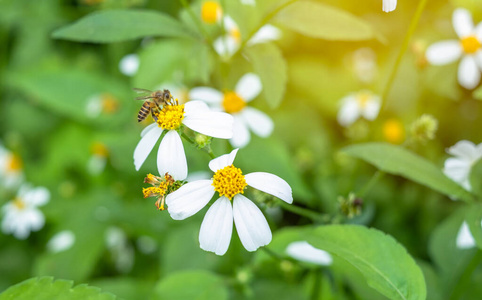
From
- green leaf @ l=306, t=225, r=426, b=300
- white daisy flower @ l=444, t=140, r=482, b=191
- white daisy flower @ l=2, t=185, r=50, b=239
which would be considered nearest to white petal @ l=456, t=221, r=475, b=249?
white daisy flower @ l=444, t=140, r=482, b=191

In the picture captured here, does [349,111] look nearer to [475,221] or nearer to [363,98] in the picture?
[363,98]

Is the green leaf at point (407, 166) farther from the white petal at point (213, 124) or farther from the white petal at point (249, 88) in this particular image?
the white petal at point (249, 88)

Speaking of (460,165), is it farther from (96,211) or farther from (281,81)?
(96,211)

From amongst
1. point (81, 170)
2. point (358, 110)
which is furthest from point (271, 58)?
point (81, 170)

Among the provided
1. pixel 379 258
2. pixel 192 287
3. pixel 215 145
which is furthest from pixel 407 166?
pixel 215 145

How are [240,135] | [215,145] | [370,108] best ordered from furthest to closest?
[370,108], [215,145], [240,135]

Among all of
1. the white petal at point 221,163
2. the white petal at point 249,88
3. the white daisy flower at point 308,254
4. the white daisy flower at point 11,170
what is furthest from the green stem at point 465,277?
the white daisy flower at point 11,170
